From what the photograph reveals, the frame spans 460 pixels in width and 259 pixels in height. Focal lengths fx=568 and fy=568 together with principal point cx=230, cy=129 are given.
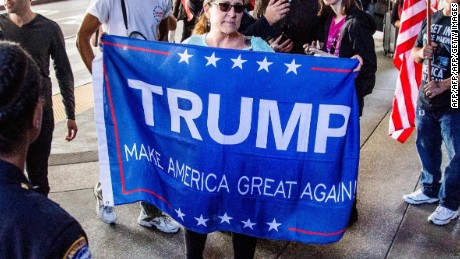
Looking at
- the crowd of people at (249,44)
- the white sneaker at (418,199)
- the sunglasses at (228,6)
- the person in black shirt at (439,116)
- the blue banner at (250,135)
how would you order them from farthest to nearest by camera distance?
1. the white sneaker at (418,199)
2. the person in black shirt at (439,116)
3. the crowd of people at (249,44)
4. the sunglasses at (228,6)
5. the blue banner at (250,135)

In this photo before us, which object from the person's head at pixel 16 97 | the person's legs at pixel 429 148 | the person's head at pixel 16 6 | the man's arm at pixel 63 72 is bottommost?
the person's legs at pixel 429 148

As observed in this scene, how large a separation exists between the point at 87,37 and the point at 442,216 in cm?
289

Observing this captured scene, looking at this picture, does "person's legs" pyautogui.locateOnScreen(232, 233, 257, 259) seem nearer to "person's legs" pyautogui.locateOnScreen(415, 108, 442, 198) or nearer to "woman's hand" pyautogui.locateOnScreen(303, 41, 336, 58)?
"woman's hand" pyautogui.locateOnScreen(303, 41, 336, 58)

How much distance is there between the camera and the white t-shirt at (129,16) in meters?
3.89

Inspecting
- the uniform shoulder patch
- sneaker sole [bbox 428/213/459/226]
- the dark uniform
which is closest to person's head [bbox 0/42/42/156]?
the dark uniform

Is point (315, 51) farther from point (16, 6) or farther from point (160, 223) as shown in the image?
point (16, 6)

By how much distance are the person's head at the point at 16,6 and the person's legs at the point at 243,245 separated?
76.6 inches

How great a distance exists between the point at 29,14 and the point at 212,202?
1.77m

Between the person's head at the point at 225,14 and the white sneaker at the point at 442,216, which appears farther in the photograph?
the white sneaker at the point at 442,216

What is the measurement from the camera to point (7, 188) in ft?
4.72

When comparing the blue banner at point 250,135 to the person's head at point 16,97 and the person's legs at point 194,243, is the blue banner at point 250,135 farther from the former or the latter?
the person's head at point 16,97

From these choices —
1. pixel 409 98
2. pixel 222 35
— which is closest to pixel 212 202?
pixel 222 35

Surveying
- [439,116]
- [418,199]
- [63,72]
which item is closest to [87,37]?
[63,72]

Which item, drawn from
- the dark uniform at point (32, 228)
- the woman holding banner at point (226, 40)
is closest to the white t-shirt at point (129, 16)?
the woman holding banner at point (226, 40)
